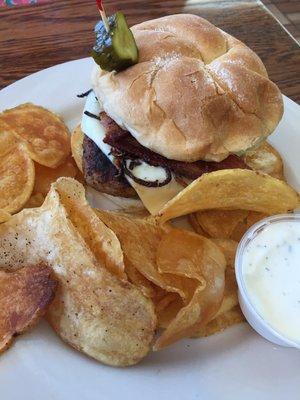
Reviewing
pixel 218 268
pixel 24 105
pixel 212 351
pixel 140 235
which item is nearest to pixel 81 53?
pixel 24 105

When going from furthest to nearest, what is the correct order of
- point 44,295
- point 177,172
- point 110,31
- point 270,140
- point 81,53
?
point 81,53 → point 270,140 → point 177,172 → point 110,31 → point 44,295

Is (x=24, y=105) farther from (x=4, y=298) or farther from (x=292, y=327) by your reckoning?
(x=292, y=327)

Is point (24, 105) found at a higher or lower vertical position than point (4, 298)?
higher

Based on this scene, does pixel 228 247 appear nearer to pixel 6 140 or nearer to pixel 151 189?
pixel 151 189

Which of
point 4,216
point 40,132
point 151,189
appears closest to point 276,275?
point 151,189

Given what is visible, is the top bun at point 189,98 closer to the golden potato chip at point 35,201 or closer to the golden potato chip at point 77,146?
the golden potato chip at point 77,146

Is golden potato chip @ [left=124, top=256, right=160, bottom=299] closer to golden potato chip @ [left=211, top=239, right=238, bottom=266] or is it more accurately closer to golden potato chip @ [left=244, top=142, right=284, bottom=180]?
golden potato chip @ [left=211, top=239, right=238, bottom=266]

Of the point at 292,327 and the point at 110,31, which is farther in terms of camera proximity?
the point at 110,31
